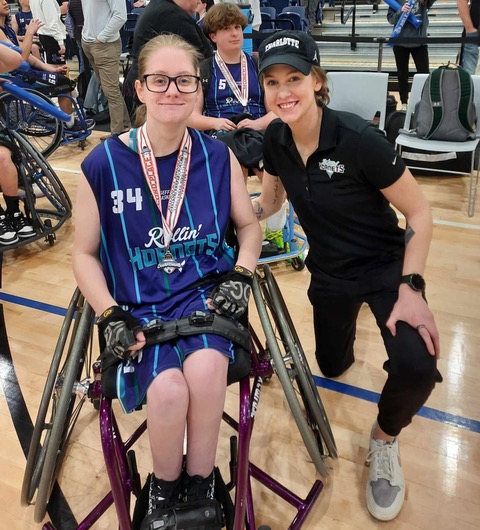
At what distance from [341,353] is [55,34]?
236 inches

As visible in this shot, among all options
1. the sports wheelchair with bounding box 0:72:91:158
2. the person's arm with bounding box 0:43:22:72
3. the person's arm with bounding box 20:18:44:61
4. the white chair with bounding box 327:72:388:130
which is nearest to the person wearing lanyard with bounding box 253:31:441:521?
the person's arm with bounding box 0:43:22:72

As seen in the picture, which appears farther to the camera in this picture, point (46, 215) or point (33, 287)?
point (46, 215)

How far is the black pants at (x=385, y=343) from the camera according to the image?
151 cm

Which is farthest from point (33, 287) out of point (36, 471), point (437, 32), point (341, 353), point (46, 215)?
point (437, 32)

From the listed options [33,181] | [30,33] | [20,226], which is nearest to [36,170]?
[33,181]

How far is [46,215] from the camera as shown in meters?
3.96

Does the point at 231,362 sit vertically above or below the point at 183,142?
below

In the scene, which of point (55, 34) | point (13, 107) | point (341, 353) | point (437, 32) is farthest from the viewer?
point (437, 32)

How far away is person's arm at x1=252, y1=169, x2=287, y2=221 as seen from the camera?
1.88 metres

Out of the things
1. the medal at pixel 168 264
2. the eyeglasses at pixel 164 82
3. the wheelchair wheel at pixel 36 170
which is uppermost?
the eyeglasses at pixel 164 82

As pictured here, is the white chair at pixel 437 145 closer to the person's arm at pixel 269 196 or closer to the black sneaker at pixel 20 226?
the person's arm at pixel 269 196

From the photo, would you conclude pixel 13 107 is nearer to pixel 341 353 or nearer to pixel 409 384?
pixel 341 353

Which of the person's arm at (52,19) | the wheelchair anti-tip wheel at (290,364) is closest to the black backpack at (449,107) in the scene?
the wheelchair anti-tip wheel at (290,364)

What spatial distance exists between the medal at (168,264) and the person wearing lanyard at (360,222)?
50 centimetres
